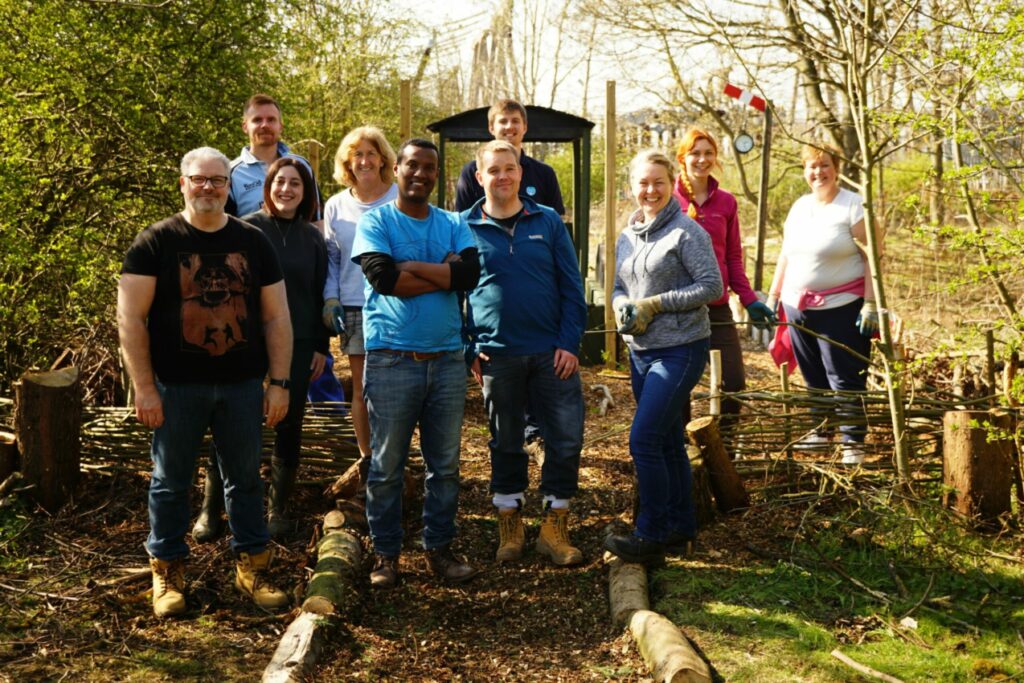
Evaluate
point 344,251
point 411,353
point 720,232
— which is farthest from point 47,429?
point 720,232

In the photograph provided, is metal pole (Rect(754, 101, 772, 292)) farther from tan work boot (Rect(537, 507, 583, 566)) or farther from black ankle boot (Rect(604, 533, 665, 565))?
black ankle boot (Rect(604, 533, 665, 565))

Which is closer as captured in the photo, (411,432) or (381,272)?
(381,272)

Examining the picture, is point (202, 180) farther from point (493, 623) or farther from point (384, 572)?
point (493, 623)

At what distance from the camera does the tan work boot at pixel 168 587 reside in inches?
139

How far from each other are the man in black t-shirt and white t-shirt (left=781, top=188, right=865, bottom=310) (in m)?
2.76

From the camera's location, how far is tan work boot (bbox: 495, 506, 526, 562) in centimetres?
412

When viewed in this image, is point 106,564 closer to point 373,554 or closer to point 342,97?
point 373,554

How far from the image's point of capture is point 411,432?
3.82 meters

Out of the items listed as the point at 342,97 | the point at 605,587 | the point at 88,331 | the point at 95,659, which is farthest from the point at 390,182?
the point at 342,97

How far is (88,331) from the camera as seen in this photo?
622cm

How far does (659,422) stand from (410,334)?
1.08m

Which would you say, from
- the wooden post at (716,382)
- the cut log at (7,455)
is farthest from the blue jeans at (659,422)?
the cut log at (7,455)

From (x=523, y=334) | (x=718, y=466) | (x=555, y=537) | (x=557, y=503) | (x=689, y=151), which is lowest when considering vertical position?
(x=555, y=537)

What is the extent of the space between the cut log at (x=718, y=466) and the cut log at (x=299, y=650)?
1.96 m
